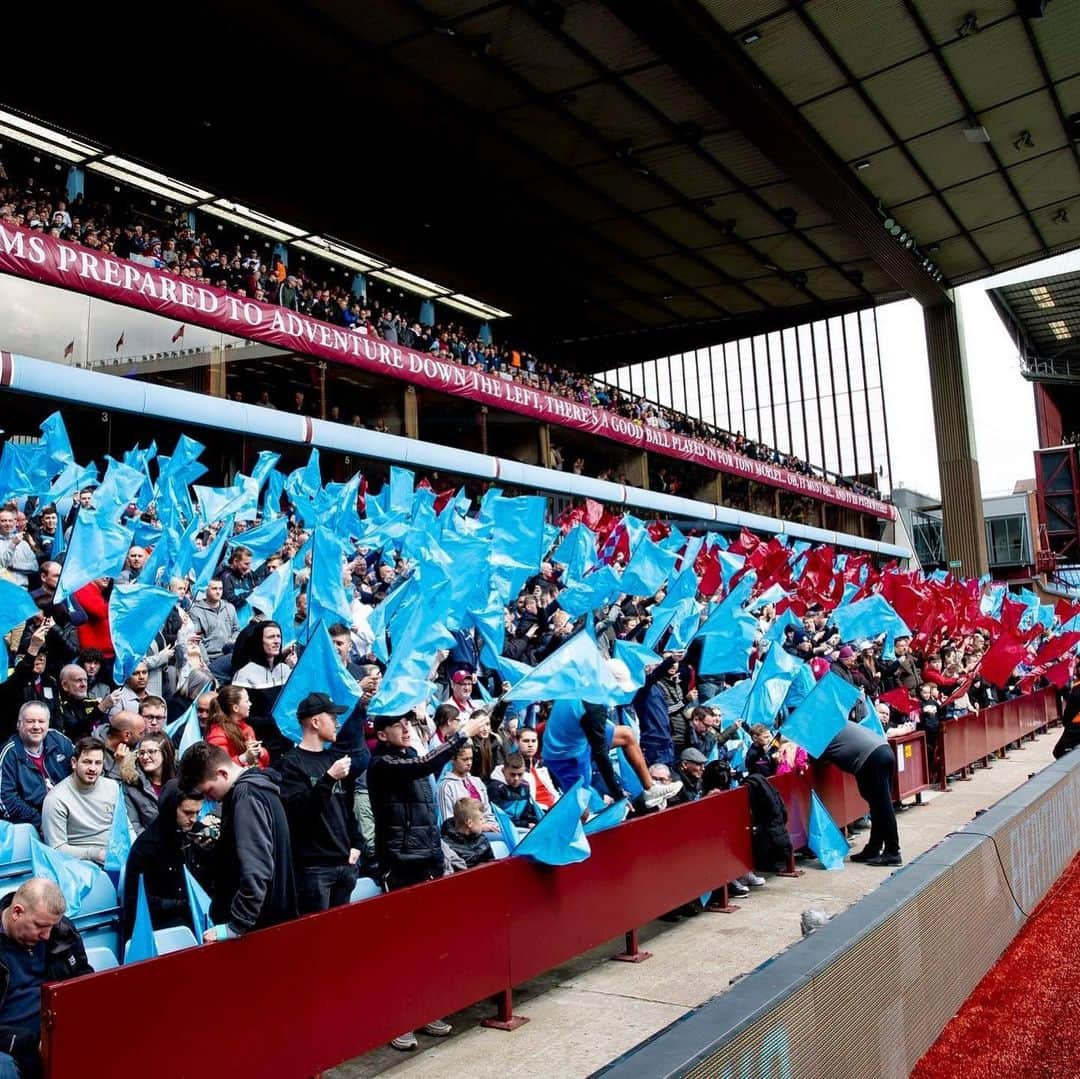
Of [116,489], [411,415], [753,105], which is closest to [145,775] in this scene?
[116,489]

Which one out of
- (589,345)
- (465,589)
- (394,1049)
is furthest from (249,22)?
(589,345)

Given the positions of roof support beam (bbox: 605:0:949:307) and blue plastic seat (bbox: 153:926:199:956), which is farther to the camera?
roof support beam (bbox: 605:0:949:307)

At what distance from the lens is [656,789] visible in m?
8.00

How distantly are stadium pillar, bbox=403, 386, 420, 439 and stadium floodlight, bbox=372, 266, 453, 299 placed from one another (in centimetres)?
1070

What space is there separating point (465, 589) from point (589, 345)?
3704cm

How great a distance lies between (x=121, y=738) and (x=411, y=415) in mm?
17961

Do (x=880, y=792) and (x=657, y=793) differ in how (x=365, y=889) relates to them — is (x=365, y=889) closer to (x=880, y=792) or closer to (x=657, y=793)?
(x=657, y=793)

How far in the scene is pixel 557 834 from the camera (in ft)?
21.5

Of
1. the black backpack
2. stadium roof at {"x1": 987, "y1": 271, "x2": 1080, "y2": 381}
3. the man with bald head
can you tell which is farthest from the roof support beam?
stadium roof at {"x1": 987, "y1": 271, "x2": 1080, "y2": 381}

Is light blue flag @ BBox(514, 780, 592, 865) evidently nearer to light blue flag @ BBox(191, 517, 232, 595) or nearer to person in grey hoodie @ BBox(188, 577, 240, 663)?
person in grey hoodie @ BBox(188, 577, 240, 663)

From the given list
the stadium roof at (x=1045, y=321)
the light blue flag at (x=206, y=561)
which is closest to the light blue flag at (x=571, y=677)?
the light blue flag at (x=206, y=561)

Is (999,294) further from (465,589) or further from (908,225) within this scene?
(465,589)

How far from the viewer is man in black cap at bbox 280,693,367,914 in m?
5.50

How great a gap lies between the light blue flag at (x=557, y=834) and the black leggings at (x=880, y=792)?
170 inches
